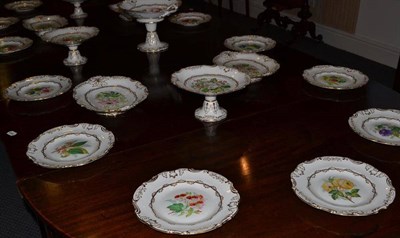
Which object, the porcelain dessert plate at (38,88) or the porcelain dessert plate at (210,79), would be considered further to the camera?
the porcelain dessert plate at (38,88)

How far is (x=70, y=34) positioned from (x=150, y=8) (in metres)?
0.39

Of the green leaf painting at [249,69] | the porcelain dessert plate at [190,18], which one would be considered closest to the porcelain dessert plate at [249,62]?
the green leaf painting at [249,69]

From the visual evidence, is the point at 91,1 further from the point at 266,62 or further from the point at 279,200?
the point at 279,200

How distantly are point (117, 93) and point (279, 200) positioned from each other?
75 cm

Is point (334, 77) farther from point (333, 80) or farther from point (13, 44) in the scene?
point (13, 44)

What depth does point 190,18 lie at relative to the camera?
2359 millimetres

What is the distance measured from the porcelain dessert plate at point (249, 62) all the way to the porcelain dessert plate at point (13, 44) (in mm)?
877

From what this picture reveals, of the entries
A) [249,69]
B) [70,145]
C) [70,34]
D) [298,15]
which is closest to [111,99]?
[70,145]

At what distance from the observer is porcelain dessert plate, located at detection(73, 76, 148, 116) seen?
147 cm

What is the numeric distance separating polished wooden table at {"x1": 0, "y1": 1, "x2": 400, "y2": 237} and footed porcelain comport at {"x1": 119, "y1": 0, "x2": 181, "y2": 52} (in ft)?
0.17

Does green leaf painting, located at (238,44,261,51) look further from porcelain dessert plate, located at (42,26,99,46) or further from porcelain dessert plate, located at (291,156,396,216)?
porcelain dessert plate, located at (291,156,396,216)

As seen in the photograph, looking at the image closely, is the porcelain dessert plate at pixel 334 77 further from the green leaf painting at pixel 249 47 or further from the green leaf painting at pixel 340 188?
the green leaf painting at pixel 340 188

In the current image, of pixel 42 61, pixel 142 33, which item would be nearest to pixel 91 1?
pixel 142 33

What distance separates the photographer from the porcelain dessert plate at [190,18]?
7.46ft
